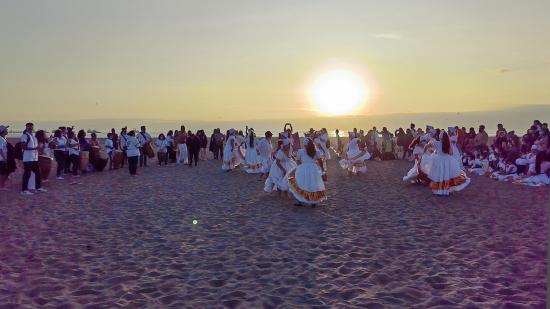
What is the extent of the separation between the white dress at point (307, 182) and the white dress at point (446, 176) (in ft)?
12.7

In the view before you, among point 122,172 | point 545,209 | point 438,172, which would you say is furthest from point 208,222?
point 122,172

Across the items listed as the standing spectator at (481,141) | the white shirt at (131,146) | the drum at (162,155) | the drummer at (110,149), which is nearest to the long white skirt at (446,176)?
the standing spectator at (481,141)

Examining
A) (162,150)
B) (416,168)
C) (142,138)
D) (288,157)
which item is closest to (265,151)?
(288,157)

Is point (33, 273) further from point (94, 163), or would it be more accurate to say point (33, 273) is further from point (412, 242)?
point (94, 163)

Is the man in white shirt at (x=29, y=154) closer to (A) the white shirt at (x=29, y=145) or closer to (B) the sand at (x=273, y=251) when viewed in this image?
(A) the white shirt at (x=29, y=145)

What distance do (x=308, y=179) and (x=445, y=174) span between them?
4.51 metres

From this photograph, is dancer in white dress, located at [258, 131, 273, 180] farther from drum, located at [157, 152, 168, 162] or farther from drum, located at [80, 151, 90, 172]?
drum, located at [157, 152, 168, 162]

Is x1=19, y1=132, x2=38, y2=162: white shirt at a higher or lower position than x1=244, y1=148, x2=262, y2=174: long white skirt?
higher

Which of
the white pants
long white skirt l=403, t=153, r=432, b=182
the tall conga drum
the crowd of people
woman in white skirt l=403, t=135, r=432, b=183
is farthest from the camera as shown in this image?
the white pants

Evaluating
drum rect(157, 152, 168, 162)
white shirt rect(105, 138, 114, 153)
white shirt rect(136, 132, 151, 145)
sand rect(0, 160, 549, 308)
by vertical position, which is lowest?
sand rect(0, 160, 549, 308)

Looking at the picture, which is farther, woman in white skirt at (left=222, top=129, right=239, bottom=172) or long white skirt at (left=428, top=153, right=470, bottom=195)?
woman in white skirt at (left=222, top=129, right=239, bottom=172)

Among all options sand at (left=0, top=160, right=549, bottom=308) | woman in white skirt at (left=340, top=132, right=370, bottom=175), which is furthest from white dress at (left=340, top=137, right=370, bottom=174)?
sand at (left=0, top=160, right=549, bottom=308)

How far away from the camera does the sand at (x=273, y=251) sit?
598 centimetres

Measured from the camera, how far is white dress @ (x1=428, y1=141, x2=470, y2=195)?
14.3 meters
